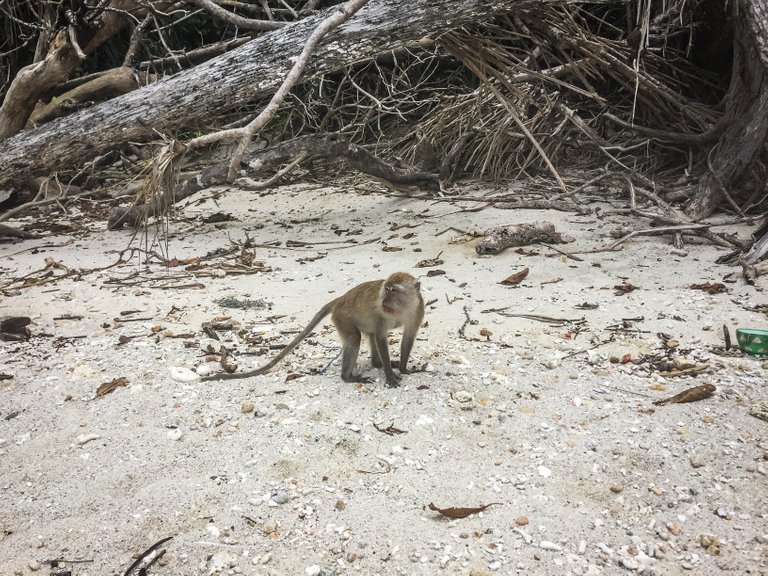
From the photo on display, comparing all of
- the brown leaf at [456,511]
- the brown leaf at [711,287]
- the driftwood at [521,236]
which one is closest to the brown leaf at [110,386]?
the brown leaf at [456,511]

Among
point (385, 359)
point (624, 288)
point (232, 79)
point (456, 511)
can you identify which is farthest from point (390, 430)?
point (232, 79)

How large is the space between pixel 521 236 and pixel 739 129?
2.63m

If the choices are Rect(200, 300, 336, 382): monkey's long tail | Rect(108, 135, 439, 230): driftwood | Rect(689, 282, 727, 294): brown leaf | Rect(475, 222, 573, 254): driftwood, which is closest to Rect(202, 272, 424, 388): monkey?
Rect(200, 300, 336, 382): monkey's long tail

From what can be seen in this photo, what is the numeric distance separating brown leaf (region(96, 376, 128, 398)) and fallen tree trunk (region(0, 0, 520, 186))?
266 cm

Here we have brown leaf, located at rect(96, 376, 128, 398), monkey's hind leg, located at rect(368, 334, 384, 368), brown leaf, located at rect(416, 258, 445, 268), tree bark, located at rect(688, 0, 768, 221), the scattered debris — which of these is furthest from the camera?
tree bark, located at rect(688, 0, 768, 221)

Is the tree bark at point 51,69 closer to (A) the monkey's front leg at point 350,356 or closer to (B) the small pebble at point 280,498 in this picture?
(A) the monkey's front leg at point 350,356

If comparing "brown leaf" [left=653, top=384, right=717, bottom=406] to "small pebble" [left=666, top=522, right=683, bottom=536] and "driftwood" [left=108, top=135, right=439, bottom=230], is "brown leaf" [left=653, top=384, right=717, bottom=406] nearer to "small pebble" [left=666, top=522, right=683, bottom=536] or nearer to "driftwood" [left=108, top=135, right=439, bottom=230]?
"small pebble" [left=666, top=522, right=683, bottom=536]

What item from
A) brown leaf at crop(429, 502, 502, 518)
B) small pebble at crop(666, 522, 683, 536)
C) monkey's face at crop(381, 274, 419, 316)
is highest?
monkey's face at crop(381, 274, 419, 316)

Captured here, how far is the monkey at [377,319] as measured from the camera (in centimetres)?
366

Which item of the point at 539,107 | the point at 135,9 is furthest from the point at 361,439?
the point at 135,9

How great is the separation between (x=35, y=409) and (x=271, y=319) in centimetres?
172

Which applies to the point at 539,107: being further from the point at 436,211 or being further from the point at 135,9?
the point at 135,9

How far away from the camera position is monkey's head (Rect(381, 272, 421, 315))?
11.9 ft

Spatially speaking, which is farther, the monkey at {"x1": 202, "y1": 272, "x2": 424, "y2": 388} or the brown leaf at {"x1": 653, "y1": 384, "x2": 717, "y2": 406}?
the monkey at {"x1": 202, "y1": 272, "x2": 424, "y2": 388}
